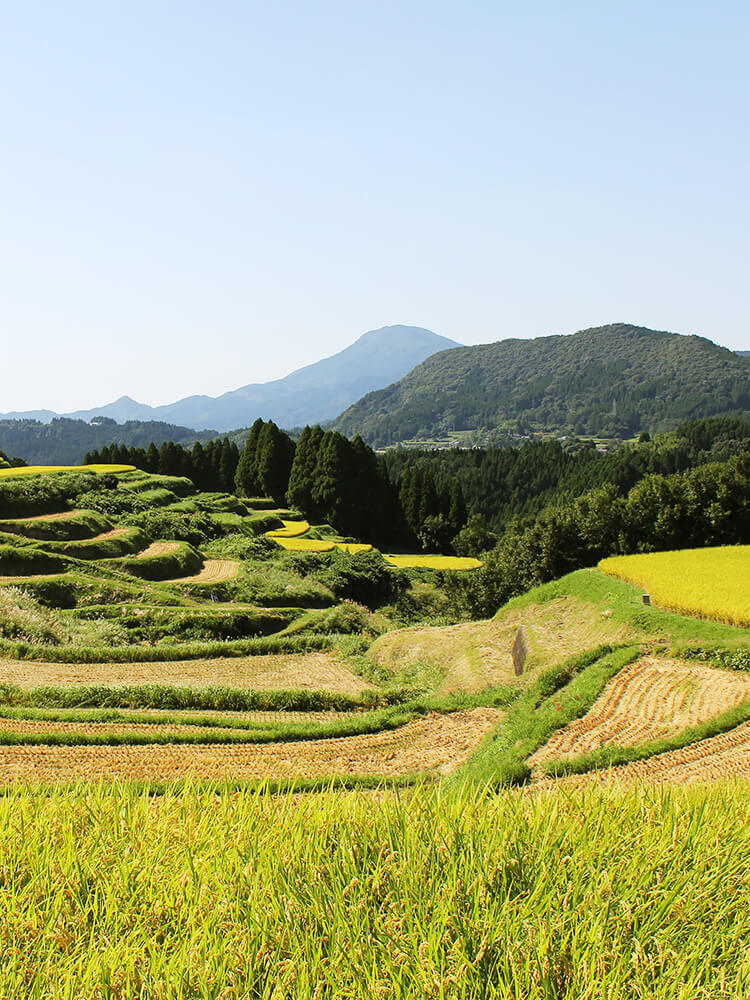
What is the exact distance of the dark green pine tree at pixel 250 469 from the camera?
65.3m

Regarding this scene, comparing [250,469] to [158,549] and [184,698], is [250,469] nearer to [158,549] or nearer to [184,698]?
[158,549]

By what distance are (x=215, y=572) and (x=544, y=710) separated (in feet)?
70.4

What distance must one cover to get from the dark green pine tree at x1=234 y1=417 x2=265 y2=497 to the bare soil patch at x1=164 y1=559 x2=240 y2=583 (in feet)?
104

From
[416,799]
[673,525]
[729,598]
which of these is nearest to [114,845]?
[416,799]

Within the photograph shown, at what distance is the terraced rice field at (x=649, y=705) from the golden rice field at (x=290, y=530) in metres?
34.2

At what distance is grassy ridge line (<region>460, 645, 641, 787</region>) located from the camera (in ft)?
29.1

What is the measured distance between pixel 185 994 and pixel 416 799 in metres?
1.52

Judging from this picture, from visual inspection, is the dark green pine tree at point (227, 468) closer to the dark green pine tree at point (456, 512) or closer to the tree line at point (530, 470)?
the dark green pine tree at point (456, 512)

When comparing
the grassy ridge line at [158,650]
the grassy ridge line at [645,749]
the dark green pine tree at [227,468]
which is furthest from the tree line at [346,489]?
the grassy ridge line at [645,749]

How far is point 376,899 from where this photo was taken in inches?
111

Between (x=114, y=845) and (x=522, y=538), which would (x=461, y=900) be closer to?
(x=114, y=845)

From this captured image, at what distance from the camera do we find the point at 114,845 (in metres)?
3.16

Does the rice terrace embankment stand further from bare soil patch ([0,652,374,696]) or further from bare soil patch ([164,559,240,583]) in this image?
bare soil patch ([164,559,240,583])

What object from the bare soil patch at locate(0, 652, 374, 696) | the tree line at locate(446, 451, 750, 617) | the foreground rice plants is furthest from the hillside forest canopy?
the foreground rice plants
